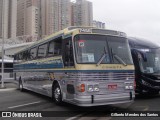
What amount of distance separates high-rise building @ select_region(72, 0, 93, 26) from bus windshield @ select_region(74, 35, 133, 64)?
20.6 metres

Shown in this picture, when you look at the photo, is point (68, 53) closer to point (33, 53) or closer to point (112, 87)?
point (112, 87)

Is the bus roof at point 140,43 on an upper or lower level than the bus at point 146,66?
upper

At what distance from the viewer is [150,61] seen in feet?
42.5

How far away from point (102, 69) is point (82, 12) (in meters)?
23.5

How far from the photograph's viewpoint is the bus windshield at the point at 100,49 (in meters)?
8.67

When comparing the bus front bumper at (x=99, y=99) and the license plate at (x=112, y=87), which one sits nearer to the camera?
the bus front bumper at (x=99, y=99)

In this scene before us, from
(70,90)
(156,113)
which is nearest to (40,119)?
(70,90)

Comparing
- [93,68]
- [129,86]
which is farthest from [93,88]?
[129,86]

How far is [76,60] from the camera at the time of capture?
28.3ft

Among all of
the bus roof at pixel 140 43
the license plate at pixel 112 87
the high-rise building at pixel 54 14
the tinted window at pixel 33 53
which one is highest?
the high-rise building at pixel 54 14

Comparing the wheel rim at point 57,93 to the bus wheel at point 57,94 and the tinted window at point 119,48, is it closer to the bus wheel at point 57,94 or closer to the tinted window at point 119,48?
the bus wheel at point 57,94

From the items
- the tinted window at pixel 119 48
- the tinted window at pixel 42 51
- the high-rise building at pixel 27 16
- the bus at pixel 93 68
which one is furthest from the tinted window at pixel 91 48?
the high-rise building at pixel 27 16

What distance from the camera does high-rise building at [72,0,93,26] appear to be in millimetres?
30397

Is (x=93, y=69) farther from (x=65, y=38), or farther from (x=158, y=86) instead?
(x=158, y=86)
